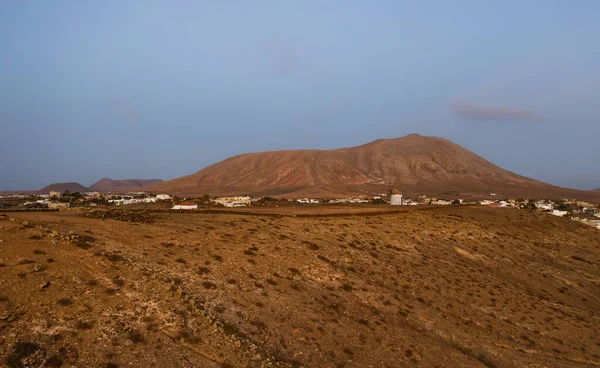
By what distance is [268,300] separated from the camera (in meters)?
16.2

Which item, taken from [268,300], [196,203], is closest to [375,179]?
[196,203]

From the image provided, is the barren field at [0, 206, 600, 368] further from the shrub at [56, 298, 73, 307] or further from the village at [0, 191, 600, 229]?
the village at [0, 191, 600, 229]

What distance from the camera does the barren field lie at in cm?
1147

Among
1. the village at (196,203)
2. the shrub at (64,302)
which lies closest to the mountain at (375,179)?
the village at (196,203)

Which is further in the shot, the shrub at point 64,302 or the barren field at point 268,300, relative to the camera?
the shrub at point 64,302

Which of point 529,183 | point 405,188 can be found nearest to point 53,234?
point 405,188

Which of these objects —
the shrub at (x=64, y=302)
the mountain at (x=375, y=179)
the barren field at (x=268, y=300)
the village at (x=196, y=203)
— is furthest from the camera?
the mountain at (x=375, y=179)

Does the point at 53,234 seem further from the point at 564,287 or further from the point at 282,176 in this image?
the point at 282,176

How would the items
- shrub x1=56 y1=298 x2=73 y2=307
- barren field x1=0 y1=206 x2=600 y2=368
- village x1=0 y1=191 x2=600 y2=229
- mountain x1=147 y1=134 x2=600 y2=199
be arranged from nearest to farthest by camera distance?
barren field x1=0 y1=206 x2=600 y2=368, shrub x1=56 y1=298 x2=73 y2=307, village x1=0 y1=191 x2=600 y2=229, mountain x1=147 y1=134 x2=600 y2=199

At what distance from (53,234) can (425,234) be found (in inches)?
1078

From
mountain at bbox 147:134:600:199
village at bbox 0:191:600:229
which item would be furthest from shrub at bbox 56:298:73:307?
mountain at bbox 147:134:600:199

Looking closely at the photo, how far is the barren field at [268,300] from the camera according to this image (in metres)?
11.5

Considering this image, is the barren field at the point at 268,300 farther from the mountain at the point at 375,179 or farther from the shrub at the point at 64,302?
the mountain at the point at 375,179

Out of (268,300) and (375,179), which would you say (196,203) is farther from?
(375,179)
